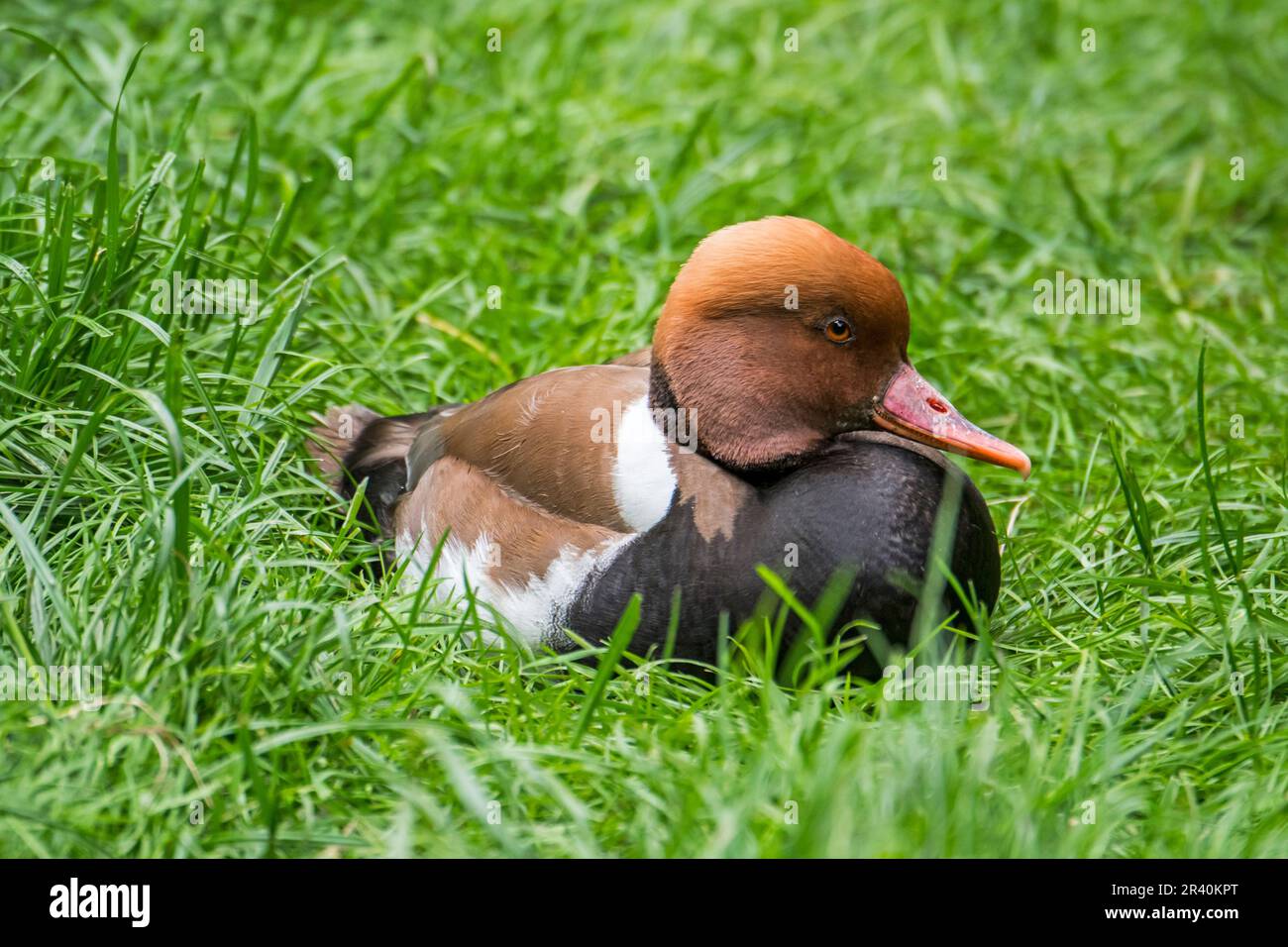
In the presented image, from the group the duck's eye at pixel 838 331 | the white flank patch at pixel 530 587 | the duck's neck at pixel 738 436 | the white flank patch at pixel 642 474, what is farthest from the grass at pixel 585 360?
the duck's eye at pixel 838 331

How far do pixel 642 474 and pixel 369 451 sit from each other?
0.93 meters

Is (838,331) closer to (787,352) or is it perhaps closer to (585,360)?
(787,352)

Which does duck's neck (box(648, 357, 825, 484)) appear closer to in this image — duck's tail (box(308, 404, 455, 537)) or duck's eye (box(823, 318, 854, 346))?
duck's eye (box(823, 318, 854, 346))

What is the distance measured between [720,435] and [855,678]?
0.57 meters

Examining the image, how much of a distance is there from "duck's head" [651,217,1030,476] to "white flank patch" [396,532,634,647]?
337 millimetres

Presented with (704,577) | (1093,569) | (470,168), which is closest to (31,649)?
(704,577)

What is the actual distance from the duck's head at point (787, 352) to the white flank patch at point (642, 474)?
0.08 m

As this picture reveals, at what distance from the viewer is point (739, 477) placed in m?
3.16

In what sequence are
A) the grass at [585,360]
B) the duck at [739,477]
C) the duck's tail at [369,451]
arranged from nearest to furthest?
the grass at [585,360], the duck at [739,477], the duck's tail at [369,451]

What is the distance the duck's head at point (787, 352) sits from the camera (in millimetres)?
3072

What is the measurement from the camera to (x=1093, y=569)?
3.47 meters

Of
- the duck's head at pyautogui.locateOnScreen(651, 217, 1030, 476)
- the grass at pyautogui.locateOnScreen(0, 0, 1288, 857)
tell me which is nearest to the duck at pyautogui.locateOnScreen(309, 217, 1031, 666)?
the duck's head at pyautogui.locateOnScreen(651, 217, 1030, 476)

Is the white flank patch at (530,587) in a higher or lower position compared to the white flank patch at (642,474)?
lower

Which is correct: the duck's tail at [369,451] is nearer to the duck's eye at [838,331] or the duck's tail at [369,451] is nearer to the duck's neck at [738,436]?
the duck's neck at [738,436]
